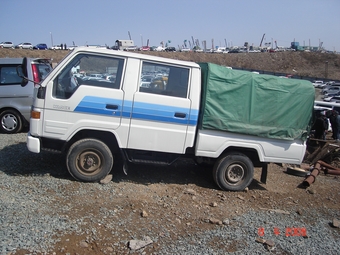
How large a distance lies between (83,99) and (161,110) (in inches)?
53.3

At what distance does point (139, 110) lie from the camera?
536cm

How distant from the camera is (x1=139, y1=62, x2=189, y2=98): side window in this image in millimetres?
5445

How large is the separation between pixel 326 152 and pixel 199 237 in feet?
21.4

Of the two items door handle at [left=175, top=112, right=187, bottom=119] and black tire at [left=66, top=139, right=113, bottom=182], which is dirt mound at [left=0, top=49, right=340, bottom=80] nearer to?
door handle at [left=175, top=112, right=187, bottom=119]

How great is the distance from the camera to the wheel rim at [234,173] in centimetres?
600

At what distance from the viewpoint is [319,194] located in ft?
21.3

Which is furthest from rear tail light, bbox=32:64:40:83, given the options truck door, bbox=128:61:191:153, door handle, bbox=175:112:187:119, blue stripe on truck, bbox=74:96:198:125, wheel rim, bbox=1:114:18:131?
door handle, bbox=175:112:187:119

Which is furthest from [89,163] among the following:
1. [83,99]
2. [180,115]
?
[180,115]

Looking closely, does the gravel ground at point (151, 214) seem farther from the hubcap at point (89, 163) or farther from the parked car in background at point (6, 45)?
the parked car in background at point (6, 45)

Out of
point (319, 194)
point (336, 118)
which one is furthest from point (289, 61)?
point (319, 194)

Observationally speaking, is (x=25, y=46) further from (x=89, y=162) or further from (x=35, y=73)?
(x=89, y=162)

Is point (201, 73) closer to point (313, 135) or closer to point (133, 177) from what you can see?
point (133, 177)

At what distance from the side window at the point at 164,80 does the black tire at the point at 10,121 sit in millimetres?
5108

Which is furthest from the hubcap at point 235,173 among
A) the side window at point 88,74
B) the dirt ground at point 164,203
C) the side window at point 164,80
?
the side window at point 88,74
